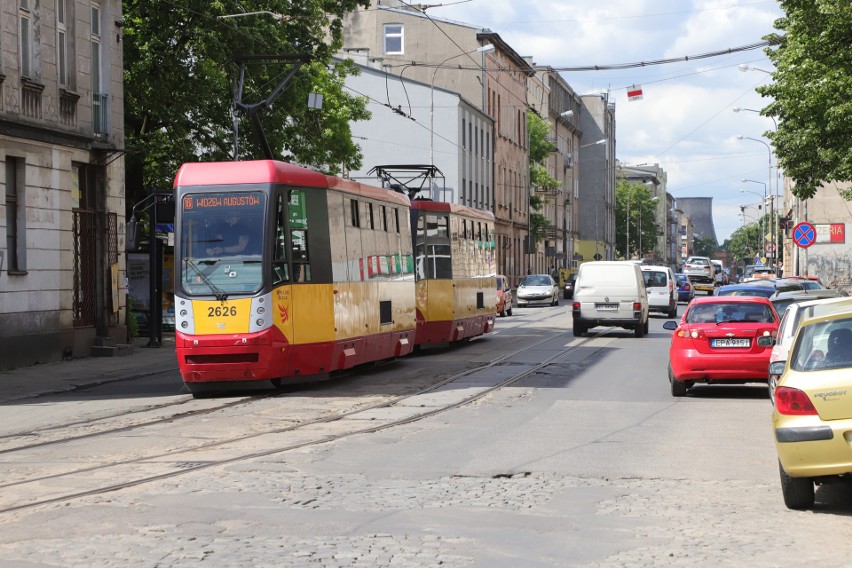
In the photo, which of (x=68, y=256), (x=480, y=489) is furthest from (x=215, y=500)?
(x=68, y=256)

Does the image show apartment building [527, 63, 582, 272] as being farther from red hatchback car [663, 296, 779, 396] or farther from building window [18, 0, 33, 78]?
red hatchback car [663, 296, 779, 396]

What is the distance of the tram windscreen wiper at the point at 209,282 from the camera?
62.2 ft

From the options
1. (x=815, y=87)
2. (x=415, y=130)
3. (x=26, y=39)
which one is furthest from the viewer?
(x=415, y=130)

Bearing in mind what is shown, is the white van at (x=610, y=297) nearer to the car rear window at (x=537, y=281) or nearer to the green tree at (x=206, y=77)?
the green tree at (x=206, y=77)

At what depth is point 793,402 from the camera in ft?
30.5

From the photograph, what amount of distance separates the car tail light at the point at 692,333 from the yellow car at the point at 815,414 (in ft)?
31.4

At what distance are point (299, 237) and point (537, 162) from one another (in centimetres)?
8265

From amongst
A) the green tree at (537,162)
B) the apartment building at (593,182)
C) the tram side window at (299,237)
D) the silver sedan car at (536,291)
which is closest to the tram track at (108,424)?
the tram side window at (299,237)

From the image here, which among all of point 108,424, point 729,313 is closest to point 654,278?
point 729,313

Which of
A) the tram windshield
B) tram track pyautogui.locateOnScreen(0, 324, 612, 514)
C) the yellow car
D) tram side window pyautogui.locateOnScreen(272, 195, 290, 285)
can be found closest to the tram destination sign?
the tram windshield

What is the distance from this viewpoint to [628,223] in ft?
502

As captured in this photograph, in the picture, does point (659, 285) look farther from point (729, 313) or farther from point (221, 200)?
point (221, 200)

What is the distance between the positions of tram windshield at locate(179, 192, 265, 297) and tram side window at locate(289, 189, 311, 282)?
64 cm

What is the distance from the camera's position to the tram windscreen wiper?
19.0m
